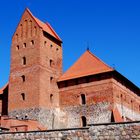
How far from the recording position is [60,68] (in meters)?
41.5

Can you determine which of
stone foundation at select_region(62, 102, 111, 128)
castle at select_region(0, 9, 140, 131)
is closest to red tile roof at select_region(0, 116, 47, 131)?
castle at select_region(0, 9, 140, 131)

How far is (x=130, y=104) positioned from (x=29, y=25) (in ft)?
49.4

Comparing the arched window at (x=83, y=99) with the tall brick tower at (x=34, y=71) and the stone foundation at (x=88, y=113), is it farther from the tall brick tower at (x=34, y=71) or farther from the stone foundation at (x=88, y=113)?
the tall brick tower at (x=34, y=71)

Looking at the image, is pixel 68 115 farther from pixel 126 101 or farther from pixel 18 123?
pixel 126 101

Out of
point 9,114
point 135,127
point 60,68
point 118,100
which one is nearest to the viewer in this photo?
point 135,127

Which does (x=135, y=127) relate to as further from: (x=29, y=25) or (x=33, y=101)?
(x=29, y=25)

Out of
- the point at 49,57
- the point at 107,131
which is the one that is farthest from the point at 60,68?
the point at 107,131

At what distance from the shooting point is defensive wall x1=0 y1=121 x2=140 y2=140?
1367 centimetres

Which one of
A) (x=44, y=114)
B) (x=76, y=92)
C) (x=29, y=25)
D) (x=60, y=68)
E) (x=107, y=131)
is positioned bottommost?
(x=107, y=131)

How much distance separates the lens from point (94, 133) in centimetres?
1446

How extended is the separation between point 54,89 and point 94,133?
964 inches

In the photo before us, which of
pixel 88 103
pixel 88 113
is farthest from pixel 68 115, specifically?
pixel 88 103

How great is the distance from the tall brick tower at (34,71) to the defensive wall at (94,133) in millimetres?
19987

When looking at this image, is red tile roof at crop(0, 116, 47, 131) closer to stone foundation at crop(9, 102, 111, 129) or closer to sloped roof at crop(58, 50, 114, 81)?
stone foundation at crop(9, 102, 111, 129)
